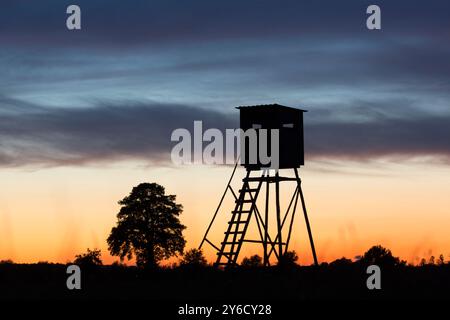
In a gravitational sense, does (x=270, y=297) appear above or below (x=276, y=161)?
below

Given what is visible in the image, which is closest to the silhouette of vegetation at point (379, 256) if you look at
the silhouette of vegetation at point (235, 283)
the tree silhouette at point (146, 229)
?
the silhouette of vegetation at point (235, 283)

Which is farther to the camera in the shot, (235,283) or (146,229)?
(146,229)

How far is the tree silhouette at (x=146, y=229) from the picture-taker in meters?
51.2

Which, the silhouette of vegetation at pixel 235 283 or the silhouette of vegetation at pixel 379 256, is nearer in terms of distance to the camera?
the silhouette of vegetation at pixel 235 283

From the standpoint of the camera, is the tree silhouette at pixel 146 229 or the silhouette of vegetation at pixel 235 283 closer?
the silhouette of vegetation at pixel 235 283

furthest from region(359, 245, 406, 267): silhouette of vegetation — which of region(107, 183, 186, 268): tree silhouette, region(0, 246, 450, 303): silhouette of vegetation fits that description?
region(107, 183, 186, 268): tree silhouette

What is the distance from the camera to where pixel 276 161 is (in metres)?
36.9

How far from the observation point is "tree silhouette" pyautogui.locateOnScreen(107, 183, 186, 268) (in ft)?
168

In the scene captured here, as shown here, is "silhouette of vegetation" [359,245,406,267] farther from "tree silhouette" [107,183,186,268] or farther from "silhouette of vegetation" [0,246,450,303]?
"tree silhouette" [107,183,186,268]

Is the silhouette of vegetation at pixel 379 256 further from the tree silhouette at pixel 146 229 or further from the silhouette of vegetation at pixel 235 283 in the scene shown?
the tree silhouette at pixel 146 229

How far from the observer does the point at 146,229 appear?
5147cm

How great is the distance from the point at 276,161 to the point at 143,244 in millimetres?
17359
